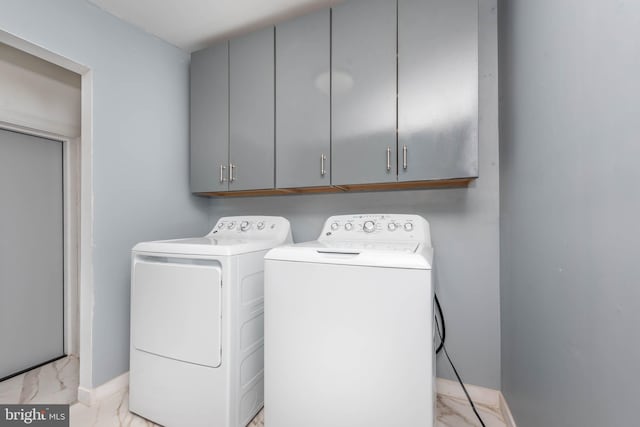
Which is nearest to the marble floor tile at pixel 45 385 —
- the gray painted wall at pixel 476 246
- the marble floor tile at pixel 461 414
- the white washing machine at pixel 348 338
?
the white washing machine at pixel 348 338

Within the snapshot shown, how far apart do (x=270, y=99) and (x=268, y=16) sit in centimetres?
55

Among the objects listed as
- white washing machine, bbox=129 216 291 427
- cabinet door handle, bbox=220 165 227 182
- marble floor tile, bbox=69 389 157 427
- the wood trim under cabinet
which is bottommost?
Answer: marble floor tile, bbox=69 389 157 427

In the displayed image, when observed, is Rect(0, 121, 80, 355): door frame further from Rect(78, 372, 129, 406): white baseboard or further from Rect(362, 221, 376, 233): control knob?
Rect(362, 221, 376, 233): control knob

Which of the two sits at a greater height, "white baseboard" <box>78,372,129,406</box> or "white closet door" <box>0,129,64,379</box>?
"white closet door" <box>0,129,64,379</box>

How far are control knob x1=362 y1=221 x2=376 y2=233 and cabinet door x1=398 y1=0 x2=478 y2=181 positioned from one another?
32cm

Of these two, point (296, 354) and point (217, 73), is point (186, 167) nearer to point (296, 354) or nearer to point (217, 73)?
point (217, 73)

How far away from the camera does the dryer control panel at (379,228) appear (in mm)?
1561

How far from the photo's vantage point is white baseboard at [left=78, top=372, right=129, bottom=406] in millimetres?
1608

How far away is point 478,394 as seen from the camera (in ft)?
Result: 5.30

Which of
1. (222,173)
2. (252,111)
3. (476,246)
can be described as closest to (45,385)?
(222,173)

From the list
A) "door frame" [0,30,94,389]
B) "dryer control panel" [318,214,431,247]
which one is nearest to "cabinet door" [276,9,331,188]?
"dryer control panel" [318,214,431,247]

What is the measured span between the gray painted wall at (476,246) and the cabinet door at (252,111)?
982mm

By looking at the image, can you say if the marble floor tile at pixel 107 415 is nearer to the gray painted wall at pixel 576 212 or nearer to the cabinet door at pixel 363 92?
the cabinet door at pixel 363 92

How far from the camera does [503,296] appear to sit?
59.9 inches
